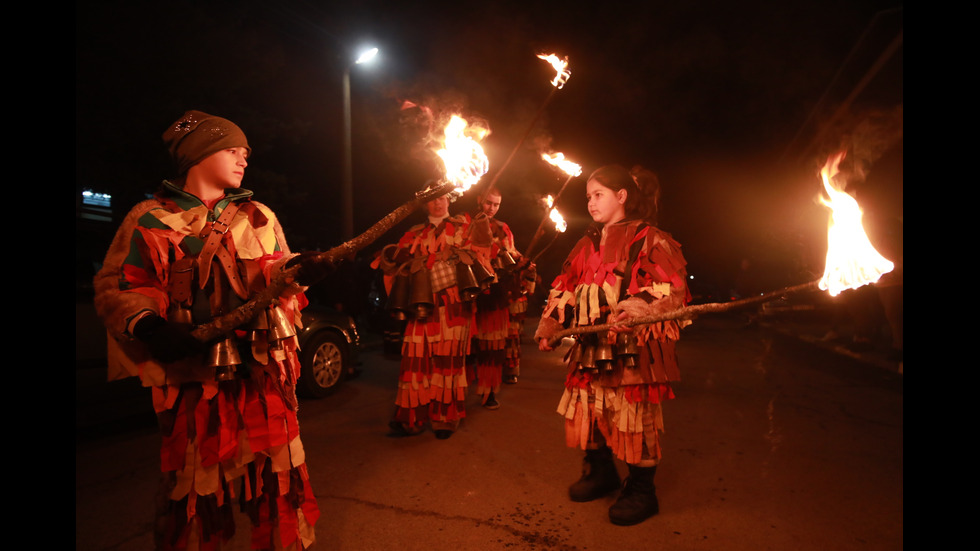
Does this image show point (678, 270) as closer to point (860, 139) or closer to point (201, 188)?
point (201, 188)

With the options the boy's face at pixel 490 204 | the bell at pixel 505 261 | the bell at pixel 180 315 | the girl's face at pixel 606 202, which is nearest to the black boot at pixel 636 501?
the girl's face at pixel 606 202

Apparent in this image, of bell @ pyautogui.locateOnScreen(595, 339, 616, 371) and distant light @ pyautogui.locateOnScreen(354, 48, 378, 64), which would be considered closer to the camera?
bell @ pyautogui.locateOnScreen(595, 339, 616, 371)

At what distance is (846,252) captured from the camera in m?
2.08

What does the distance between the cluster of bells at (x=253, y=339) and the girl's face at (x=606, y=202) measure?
75.4 inches

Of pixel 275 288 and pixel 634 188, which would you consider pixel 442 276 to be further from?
pixel 275 288

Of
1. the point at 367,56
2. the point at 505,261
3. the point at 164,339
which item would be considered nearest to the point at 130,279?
the point at 164,339

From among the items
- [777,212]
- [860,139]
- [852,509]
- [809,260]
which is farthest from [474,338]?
[777,212]

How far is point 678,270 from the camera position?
2859 millimetres

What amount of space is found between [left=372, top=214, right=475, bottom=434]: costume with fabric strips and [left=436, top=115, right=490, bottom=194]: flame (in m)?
1.25

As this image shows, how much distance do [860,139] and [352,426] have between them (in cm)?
1025

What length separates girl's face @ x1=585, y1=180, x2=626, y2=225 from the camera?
3.13 metres

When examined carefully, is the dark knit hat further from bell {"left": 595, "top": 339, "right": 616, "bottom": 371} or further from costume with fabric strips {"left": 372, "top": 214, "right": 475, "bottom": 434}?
costume with fabric strips {"left": 372, "top": 214, "right": 475, "bottom": 434}

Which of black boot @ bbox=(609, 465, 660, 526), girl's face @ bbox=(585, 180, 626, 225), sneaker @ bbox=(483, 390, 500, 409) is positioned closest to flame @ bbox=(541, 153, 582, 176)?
girl's face @ bbox=(585, 180, 626, 225)

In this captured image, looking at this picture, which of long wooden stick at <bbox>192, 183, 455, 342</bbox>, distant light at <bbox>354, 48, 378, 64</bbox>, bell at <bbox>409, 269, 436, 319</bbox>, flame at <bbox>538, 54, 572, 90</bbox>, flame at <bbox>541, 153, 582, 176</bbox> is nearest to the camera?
long wooden stick at <bbox>192, 183, 455, 342</bbox>
